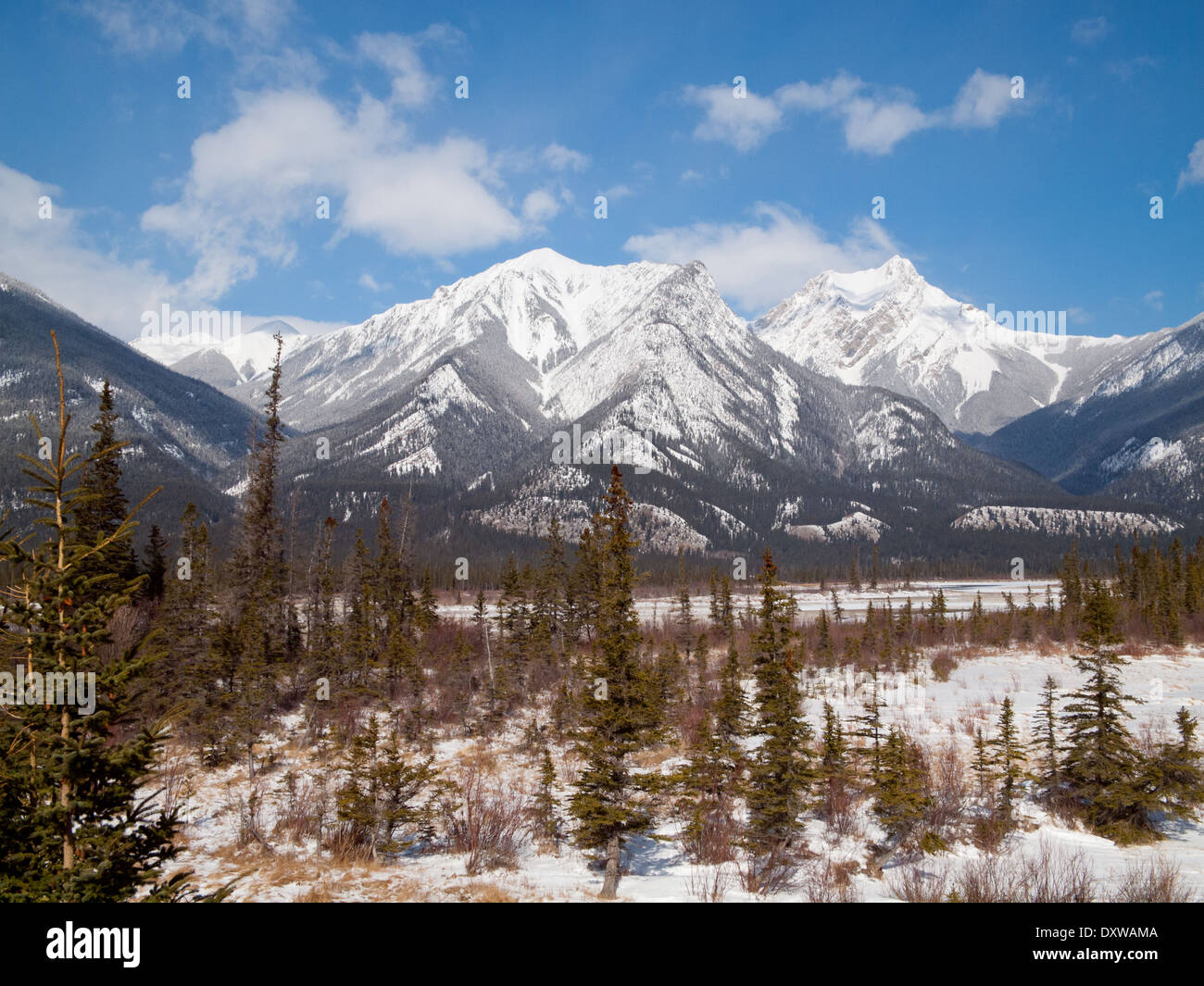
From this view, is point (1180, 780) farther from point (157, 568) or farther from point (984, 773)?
point (157, 568)

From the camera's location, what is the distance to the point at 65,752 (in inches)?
254

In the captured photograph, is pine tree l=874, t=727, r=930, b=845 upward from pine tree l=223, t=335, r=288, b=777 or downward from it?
downward

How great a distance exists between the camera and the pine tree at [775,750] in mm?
17812

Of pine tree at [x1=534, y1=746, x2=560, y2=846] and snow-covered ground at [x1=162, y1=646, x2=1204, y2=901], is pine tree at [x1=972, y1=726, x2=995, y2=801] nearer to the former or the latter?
snow-covered ground at [x1=162, y1=646, x2=1204, y2=901]

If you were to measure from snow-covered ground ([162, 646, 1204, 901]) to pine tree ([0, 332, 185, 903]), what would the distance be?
325cm

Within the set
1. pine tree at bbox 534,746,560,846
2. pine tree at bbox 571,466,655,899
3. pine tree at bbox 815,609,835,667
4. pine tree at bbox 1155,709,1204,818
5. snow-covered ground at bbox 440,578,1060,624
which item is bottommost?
snow-covered ground at bbox 440,578,1060,624

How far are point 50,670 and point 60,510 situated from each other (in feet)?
5.67

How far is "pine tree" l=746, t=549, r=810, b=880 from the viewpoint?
1781cm

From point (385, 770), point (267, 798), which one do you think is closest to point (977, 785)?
point (385, 770)

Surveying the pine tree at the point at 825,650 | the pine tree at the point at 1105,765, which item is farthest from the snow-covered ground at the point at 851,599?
the pine tree at the point at 1105,765

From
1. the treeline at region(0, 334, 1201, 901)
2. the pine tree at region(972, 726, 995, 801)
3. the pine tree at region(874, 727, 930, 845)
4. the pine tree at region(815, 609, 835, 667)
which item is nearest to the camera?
the treeline at region(0, 334, 1201, 901)

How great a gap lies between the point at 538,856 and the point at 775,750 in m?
7.56

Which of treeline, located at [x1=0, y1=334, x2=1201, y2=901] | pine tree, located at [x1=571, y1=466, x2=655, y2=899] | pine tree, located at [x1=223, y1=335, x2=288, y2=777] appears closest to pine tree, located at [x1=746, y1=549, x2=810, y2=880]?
treeline, located at [x1=0, y1=334, x2=1201, y2=901]

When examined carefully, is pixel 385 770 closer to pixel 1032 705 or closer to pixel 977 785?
pixel 977 785
